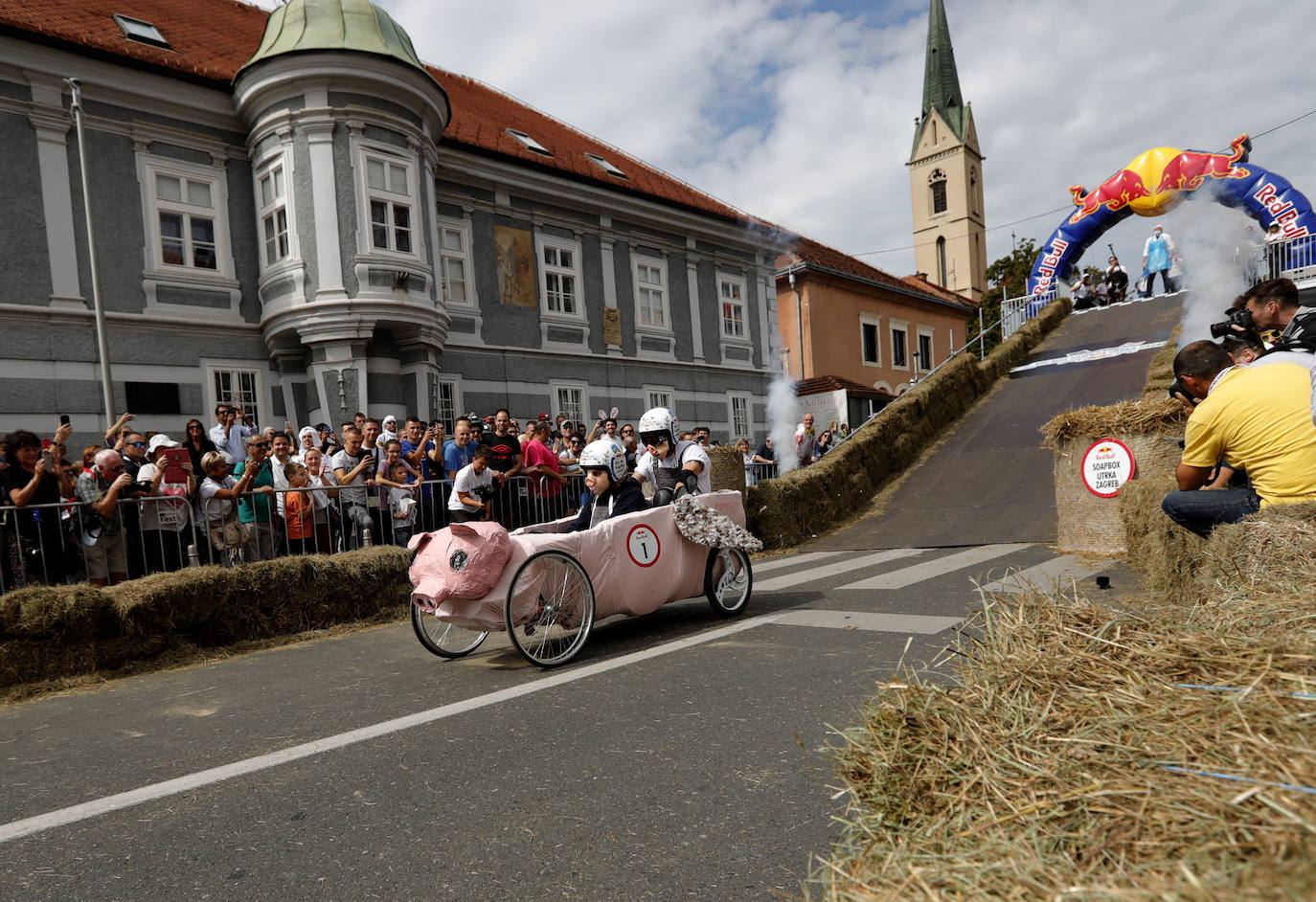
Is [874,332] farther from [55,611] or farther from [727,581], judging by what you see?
[55,611]

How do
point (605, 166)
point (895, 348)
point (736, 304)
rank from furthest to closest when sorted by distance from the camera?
1. point (895, 348)
2. point (736, 304)
3. point (605, 166)

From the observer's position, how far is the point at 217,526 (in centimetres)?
Result: 840

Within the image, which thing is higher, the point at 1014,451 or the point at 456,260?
the point at 456,260

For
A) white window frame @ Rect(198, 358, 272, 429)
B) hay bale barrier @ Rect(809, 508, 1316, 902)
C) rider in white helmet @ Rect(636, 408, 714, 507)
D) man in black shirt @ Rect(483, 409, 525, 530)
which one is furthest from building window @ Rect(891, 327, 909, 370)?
hay bale barrier @ Rect(809, 508, 1316, 902)

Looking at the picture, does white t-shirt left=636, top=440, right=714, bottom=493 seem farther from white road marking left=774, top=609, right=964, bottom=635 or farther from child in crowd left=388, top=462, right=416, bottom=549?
child in crowd left=388, top=462, right=416, bottom=549

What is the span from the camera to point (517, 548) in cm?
584

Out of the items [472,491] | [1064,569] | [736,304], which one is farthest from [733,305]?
[1064,569]

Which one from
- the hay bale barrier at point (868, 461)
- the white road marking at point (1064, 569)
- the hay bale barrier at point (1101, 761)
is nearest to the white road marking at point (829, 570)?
the white road marking at point (1064, 569)

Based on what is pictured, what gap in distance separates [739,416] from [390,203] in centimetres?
1385

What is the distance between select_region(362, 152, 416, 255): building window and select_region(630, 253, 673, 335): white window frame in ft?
27.2

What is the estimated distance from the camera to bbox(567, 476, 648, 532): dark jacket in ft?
22.5

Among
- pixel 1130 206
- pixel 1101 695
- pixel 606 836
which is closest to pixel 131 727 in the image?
pixel 606 836

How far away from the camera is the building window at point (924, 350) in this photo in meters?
42.9

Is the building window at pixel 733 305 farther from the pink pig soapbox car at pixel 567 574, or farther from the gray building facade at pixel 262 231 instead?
the pink pig soapbox car at pixel 567 574
